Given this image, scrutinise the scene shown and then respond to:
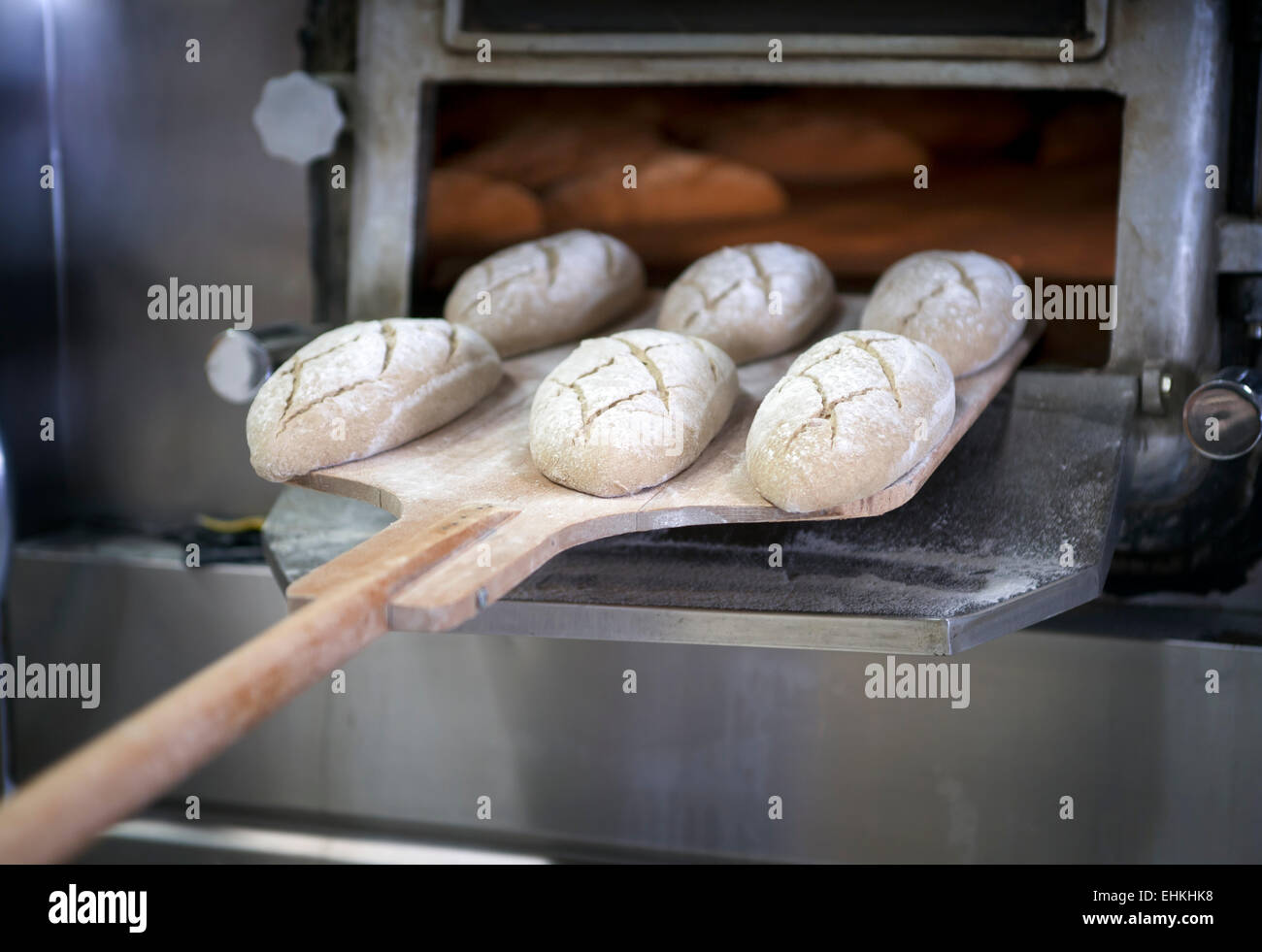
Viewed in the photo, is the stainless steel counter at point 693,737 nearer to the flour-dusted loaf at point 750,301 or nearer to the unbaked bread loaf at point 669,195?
the flour-dusted loaf at point 750,301

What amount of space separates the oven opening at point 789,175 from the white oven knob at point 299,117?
0.16 meters

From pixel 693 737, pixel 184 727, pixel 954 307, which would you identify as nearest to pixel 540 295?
pixel 954 307

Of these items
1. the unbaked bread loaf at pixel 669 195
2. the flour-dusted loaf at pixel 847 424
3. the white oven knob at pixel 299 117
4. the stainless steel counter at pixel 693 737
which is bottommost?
the stainless steel counter at pixel 693 737

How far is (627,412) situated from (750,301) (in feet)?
1.23

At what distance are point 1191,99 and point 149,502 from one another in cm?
168

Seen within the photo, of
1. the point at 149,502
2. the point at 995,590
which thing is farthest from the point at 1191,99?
the point at 149,502

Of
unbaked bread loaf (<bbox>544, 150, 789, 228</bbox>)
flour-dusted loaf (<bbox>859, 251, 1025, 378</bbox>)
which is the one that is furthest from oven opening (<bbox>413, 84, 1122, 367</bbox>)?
flour-dusted loaf (<bbox>859, 251, 1025, 378</bbox>)

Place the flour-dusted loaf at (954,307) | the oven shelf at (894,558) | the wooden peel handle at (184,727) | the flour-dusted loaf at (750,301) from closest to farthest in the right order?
the wooden peel handle at (184,727), the oven shelf at (894,558), the flour-dusted loaf at (954,307), the flour-dusted loaf at (750,301)

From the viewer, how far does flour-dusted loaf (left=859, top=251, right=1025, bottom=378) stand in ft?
4.18

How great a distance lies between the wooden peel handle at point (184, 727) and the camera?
55 cm

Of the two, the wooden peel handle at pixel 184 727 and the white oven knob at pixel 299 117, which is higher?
the white oven knob at pixel 299 117

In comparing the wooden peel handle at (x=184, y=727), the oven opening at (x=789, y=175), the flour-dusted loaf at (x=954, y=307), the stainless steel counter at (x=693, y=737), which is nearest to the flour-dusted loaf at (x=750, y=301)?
the flour-dusted loaf at (x=954, y=307)

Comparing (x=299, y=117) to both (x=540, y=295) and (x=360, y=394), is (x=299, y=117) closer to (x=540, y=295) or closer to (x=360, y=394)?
(x=540, y=295)

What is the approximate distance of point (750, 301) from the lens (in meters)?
1.40
